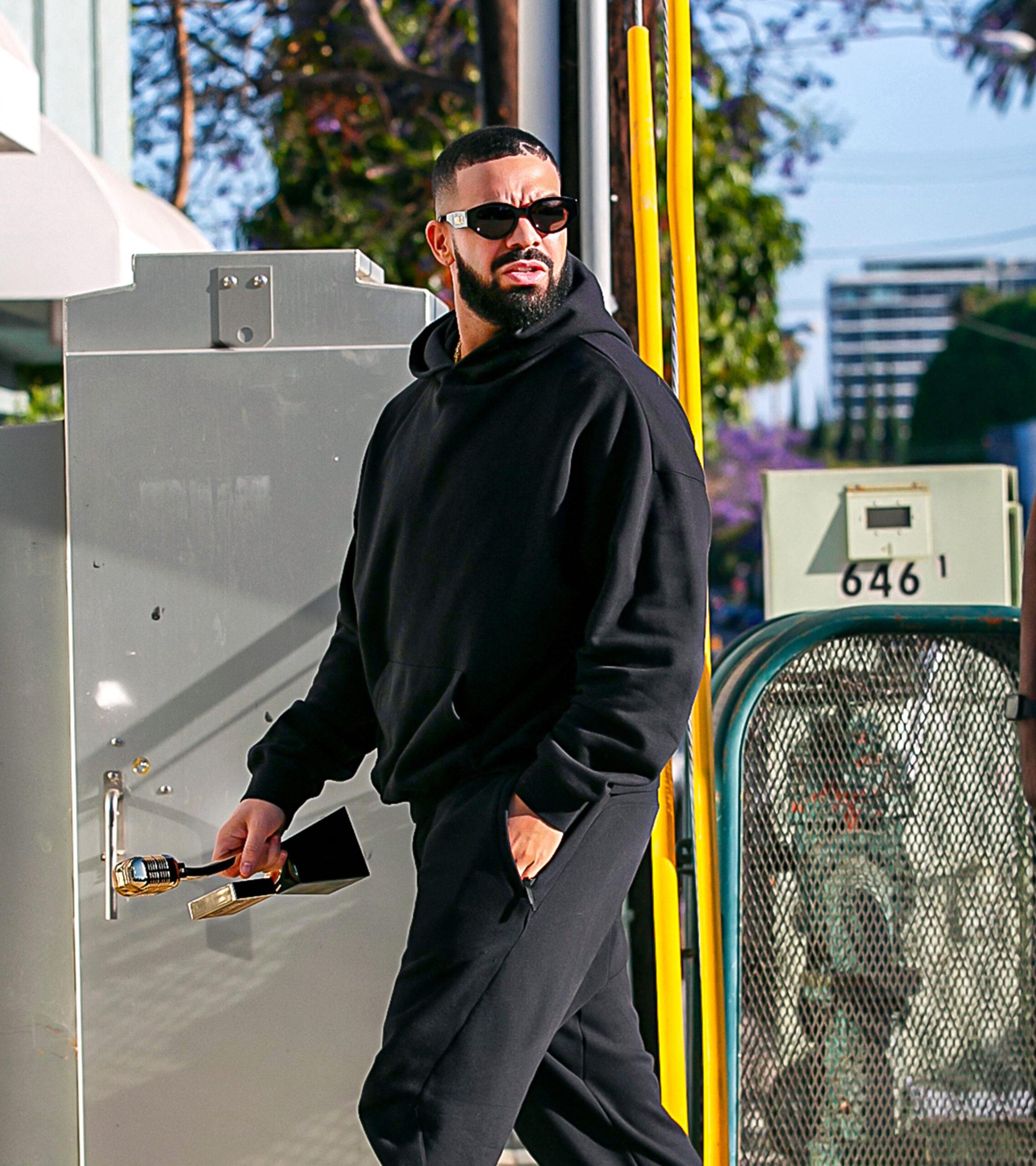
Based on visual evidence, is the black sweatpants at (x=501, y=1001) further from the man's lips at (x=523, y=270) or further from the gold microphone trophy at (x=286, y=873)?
the man's lips at (x=523, y=270)

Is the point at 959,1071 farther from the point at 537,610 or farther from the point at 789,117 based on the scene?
the point at 789,117

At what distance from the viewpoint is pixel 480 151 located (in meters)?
2.26

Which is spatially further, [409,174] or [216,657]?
[409,174]

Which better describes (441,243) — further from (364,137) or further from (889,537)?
(364,137)

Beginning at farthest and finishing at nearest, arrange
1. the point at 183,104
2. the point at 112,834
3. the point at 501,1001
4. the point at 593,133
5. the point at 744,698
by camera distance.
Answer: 1. the point at 183,104
2. the point at 593,133
3. the point at 744,698
4. the point at 112,834
5. the point at 501,1001

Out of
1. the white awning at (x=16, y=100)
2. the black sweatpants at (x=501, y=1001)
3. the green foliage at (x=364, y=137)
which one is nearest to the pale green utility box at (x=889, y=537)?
the black sweatpants at (x=501, y=1001)

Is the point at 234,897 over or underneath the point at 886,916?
over

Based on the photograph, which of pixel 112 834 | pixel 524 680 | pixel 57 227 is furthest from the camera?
pixel 57 227

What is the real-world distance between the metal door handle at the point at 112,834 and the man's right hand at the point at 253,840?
52cm

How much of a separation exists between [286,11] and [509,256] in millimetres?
8145

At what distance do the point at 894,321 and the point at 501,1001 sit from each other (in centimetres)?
9760

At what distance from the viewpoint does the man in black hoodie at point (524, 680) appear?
2023mm

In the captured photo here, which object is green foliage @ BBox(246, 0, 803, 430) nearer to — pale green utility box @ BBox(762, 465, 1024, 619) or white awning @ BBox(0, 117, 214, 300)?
white awning @ BBox(0, 117, 214, 300)

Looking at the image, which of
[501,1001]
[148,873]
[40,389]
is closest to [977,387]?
[40,389]
